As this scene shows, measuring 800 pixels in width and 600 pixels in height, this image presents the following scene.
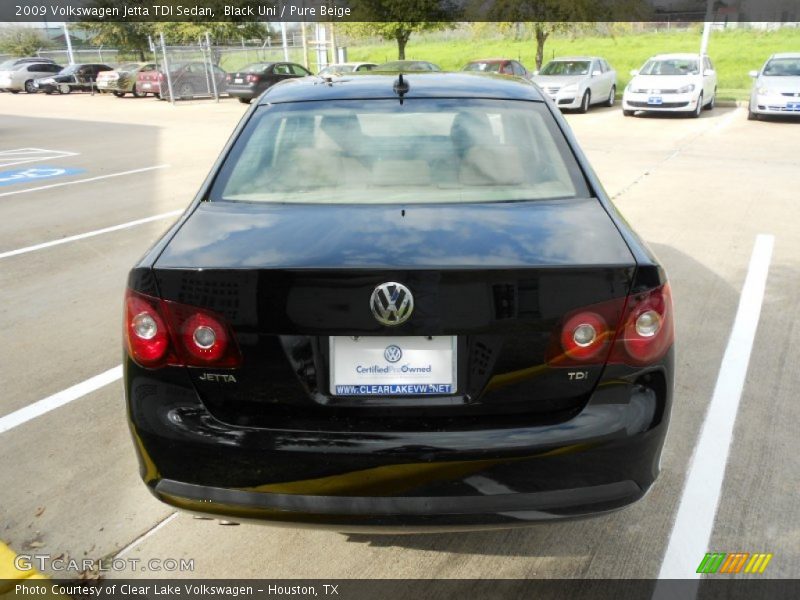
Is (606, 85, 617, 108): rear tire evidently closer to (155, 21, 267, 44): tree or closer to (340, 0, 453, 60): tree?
(340, 0, 453, 60): tree

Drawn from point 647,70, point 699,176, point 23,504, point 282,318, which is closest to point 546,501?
point 282,318

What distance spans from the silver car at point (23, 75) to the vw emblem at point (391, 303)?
3779cm

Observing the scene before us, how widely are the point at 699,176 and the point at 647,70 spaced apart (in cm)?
970

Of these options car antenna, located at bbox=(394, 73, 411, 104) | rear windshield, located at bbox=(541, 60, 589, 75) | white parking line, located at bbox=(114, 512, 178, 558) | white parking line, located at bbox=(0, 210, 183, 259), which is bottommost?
white parking line, located at bbox=(0, 210, 183, 259)

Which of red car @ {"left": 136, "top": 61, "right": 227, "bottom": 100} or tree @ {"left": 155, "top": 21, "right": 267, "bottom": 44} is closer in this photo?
red car @ {"left": 136, "top": 61, "right": 227, "bottom": 100}

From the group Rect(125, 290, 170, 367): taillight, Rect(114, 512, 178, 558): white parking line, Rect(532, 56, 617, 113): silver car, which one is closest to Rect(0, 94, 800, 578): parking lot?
Rect(114, 512, 178, 558): white parking line

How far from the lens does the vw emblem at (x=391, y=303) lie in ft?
6.70

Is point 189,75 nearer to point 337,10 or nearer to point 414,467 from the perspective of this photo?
point 337,10

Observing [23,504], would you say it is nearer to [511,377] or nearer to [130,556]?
[130,556]

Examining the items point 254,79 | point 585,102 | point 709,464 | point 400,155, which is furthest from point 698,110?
point 400,155

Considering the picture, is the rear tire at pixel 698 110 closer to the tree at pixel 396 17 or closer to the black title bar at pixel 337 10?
the black title bar at pixel 337 10

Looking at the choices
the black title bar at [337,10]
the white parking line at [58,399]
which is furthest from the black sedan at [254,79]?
the white parking line at [58,399]

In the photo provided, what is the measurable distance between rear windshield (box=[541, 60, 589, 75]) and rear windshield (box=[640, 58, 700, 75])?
5.68 ft

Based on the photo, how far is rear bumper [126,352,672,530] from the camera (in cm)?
209
